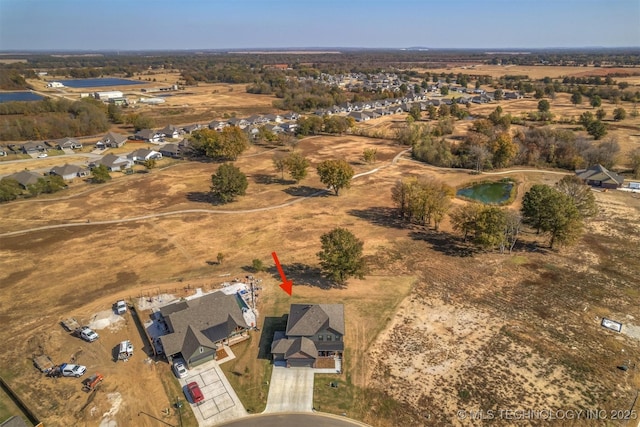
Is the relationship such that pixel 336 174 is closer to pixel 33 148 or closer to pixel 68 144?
pixel 68 144

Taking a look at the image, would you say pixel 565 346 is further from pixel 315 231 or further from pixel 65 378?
pixel 65 378

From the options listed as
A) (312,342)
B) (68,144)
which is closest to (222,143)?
(68,144)

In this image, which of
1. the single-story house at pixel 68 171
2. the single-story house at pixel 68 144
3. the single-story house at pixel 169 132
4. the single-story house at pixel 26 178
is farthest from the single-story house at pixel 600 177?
the single-story house at pixel 68 144

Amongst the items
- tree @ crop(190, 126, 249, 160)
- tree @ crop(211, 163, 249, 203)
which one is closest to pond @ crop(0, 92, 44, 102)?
tree @ crop(190, 126, 249, 160)

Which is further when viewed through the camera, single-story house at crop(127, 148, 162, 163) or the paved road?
single-story house at crop(127, 148, 162, 163)

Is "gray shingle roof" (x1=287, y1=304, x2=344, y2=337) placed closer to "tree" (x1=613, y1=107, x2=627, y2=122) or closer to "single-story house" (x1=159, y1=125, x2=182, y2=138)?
"single-story house" (x1=159, y1=125, x2=182, y2=138)

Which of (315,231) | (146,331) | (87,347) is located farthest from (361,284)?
(87,347)
